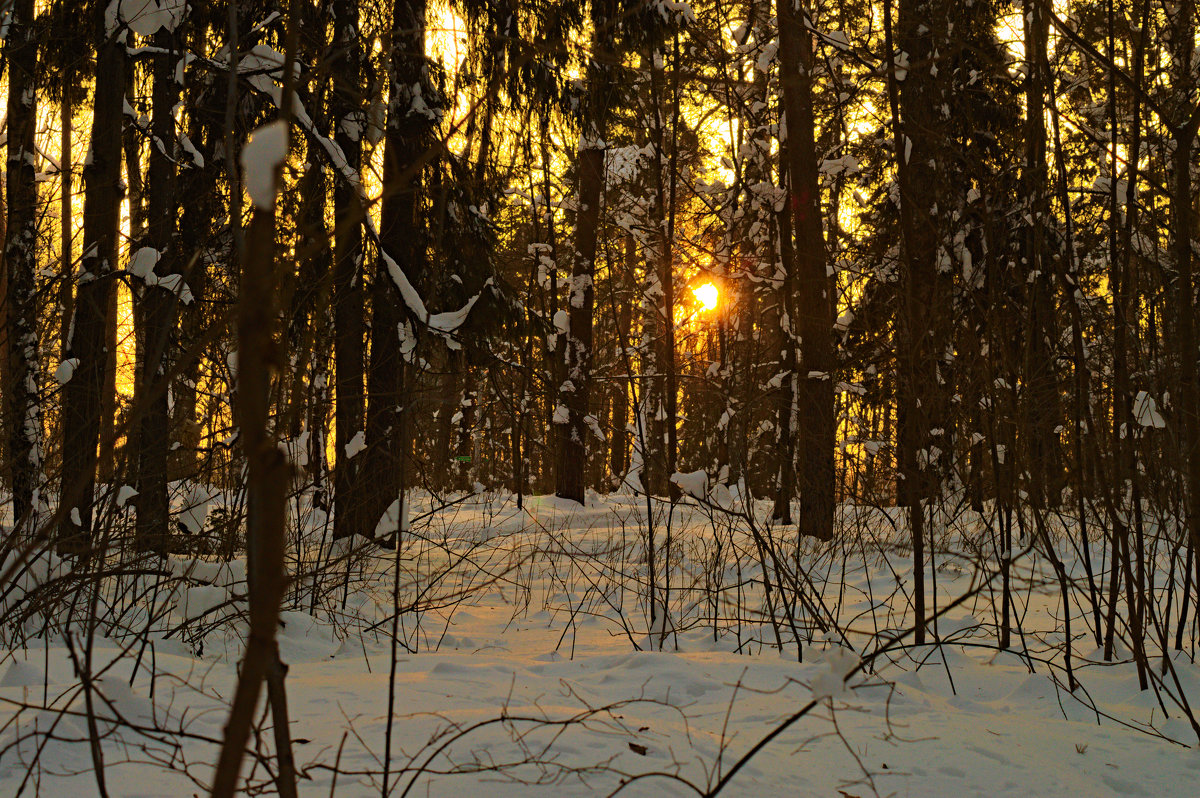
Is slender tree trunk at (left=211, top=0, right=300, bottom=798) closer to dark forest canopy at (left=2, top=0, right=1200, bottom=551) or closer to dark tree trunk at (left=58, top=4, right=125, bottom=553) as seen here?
dark forest canopy at (left=2, top=0, right=1200, bottom=551)

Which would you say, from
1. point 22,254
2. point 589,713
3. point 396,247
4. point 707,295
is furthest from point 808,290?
point 707,295

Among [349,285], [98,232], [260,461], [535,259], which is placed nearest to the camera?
[260,461]

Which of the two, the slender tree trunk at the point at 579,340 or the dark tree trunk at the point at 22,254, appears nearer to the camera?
the dark tree trunk at the point at 22,254

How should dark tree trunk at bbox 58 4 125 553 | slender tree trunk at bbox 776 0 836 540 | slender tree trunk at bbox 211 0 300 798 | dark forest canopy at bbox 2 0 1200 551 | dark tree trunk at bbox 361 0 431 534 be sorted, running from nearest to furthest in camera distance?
slender tree trunk at bbox 211 0 300 798 < dark forest canopy at bbox 2 0 1200 551 < dark tree trunk at bbox 58 4 125 553 < dark tree trunk at bbox 361 0 431 534 < slender tree trunk at bbox 776 0 836 540

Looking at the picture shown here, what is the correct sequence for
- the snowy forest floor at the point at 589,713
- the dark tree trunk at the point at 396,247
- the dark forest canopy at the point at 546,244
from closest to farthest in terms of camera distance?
the snowy forest floor at the point at 589,713
the dark forest canopy at the point at 546,244
the dark tree trunk at the point at 396,247

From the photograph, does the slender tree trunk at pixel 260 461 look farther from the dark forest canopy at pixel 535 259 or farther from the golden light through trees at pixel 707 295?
the golden light through trees at pixel 707 295

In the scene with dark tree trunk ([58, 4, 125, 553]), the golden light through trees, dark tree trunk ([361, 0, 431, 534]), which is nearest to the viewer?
dark tree trunk ([58, 4, 125, 553])

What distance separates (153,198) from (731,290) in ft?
25.7

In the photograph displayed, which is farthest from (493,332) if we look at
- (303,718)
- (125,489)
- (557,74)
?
(303,718)

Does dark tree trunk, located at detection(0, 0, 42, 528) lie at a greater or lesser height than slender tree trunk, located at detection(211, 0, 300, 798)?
greater

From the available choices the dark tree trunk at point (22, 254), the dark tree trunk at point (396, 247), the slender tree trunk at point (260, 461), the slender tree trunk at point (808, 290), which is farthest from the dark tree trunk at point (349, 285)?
the slender tree trunk at point (260, 461)

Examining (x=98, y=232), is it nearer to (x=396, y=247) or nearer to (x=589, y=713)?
(x=396, y=247)

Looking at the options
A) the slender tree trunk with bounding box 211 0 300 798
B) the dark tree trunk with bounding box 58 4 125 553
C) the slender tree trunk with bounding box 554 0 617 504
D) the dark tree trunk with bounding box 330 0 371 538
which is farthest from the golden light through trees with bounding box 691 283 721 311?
the slender tree trunk with bounding box 211 0 300 798

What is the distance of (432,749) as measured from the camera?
2014mm
